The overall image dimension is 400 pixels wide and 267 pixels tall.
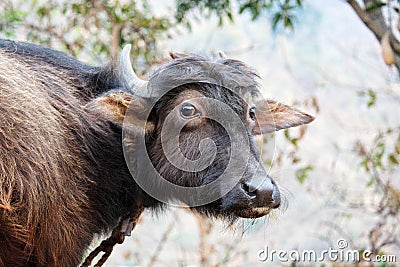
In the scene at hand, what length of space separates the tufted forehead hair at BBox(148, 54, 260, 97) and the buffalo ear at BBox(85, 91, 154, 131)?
0.12 metres

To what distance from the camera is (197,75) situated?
13.5 ft

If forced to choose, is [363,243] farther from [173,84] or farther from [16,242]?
[16,242]

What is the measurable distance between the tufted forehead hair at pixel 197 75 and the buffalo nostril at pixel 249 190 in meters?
0.65

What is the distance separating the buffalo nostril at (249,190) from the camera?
374 cm

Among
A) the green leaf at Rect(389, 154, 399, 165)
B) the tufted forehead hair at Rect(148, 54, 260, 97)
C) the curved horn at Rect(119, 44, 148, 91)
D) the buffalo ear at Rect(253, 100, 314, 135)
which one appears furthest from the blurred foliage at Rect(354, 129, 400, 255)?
the curved horn at Rect(119, 44, 148, 91)

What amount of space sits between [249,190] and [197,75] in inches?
31.3

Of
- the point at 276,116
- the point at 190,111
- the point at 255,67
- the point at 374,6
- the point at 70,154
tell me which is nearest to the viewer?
the point at 70,154

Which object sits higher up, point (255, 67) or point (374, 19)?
point (374, 19)

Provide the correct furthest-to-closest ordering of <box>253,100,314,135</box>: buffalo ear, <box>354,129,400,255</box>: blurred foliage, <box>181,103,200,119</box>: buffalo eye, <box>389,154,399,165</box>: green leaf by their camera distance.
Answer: <box>354,129,400,255</box>: blurred foliage → <box>389,154,399,165</box>: green leaf → <box>253,100,314,135</box>: buffalo ear → <box>181,103,200,119</box>: buffalo eye

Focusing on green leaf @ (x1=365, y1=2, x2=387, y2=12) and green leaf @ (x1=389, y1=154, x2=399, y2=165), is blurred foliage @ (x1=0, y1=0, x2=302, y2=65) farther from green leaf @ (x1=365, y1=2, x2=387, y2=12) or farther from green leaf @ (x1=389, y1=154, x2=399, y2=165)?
green leaf @ (x1=389, y1=154, x2=399, y2=165)

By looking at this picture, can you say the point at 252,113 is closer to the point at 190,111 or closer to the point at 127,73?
the point at 190,111

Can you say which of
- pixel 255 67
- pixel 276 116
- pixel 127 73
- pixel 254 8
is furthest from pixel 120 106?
pixel 254 8

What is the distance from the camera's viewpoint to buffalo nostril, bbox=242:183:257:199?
3740mm

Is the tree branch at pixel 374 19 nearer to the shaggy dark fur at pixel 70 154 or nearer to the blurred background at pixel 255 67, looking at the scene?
the blurred background at pixel 255 67
